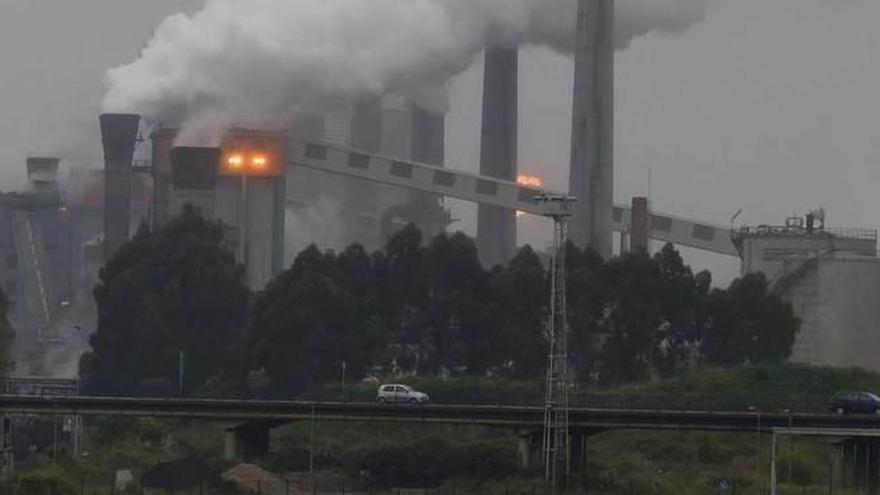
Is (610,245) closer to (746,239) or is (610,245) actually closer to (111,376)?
(746,239)

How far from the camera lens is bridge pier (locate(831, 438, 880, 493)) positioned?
91500mm

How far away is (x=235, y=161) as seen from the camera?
16362cm

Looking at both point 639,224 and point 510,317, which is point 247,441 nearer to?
point 510,317

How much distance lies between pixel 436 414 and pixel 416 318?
4377 centimetres

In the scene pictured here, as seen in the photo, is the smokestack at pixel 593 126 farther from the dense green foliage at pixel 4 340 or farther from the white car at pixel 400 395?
the white car at pixel 400 395

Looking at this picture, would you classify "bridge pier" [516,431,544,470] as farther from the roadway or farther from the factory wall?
the factory wall

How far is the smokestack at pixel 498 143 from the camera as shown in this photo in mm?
177375

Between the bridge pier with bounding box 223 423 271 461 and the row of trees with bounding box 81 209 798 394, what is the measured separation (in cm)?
2861

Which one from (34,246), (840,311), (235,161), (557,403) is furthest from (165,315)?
(34,246)

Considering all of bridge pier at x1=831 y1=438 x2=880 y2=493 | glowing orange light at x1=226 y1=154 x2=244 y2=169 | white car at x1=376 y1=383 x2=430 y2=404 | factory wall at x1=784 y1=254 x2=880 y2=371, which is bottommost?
bridge pier at x1=831 y1=438 x2=880 y2=493

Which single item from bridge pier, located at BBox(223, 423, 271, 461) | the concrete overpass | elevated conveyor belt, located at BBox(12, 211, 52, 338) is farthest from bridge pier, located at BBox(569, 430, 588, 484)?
elevated conveyor belt, located at BBox(12, 211, 52, 338)

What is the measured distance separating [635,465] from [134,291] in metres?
47.9

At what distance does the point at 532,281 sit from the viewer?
13388cm

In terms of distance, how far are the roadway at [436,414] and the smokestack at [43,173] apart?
9070cm
